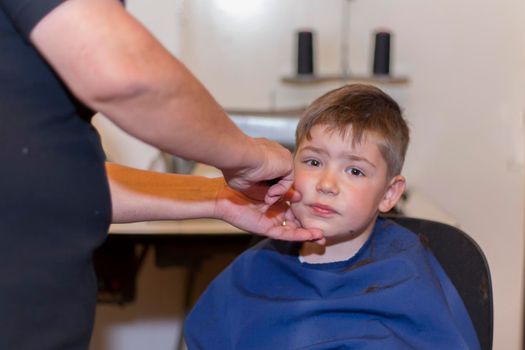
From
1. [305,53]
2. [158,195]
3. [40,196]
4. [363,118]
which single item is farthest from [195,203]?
[305,53]

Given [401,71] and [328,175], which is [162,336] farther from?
[328,175]

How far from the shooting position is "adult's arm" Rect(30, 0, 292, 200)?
802 millimetres

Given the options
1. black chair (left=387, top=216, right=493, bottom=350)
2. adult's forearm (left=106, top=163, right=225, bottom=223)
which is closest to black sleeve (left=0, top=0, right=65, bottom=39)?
adult's forearm (left=106, top=163, right=225, bottom=223)

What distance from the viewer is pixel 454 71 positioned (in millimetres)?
2670

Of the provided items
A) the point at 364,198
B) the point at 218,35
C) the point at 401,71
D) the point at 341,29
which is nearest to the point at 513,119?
the point at 401,71

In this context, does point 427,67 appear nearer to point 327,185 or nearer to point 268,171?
point 327,185

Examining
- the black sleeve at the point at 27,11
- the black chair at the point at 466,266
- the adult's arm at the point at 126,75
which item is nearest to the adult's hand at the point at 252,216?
the black chair at the point at 466,266

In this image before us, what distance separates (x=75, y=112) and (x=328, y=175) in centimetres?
59

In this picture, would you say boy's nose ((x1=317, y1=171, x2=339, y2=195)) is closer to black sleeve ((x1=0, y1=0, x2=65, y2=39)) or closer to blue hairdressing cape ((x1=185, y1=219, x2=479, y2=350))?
blue hairdressing cape ((x1=185, y1=219, x2=479, y2=350))

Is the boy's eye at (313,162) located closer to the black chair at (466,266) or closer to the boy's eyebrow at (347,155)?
the boy's eyebrow at (347,155)

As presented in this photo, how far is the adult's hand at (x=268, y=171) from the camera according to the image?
A: 1076mm

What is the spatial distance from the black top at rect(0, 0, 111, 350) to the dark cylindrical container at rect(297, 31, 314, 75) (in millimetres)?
1610

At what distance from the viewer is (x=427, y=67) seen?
267 centimetres

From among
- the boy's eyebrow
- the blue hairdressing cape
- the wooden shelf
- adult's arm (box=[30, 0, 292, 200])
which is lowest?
the blue hairdressing cape
